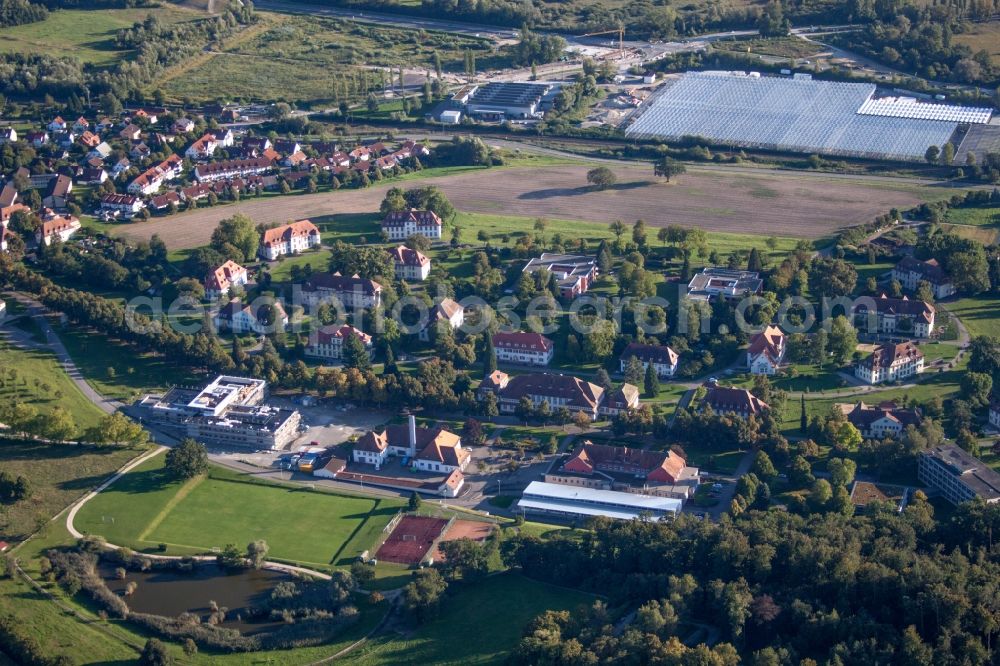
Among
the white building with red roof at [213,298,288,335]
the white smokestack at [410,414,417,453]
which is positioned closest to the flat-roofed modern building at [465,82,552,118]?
the white building with red roof at [213,298,288,335]

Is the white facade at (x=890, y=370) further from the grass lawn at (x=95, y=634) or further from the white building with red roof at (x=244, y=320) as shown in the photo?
the white building with red roof at (x=244, y=320)

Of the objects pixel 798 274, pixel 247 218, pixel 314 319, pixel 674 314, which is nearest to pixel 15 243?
pixel 247 218

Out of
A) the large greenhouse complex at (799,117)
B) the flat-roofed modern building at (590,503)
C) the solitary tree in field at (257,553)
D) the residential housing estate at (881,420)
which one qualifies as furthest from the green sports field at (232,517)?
the large greenhouse complex at (799,117)

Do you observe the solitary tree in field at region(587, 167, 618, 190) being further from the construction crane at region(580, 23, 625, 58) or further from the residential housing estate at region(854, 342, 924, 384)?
the construction crane at region(580, 23, 625, 58)

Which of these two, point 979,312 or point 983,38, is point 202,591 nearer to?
point 979,312

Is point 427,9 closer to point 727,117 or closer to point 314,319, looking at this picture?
point 727,117

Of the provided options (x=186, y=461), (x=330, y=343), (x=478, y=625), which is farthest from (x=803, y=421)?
(x=186, y=461)
